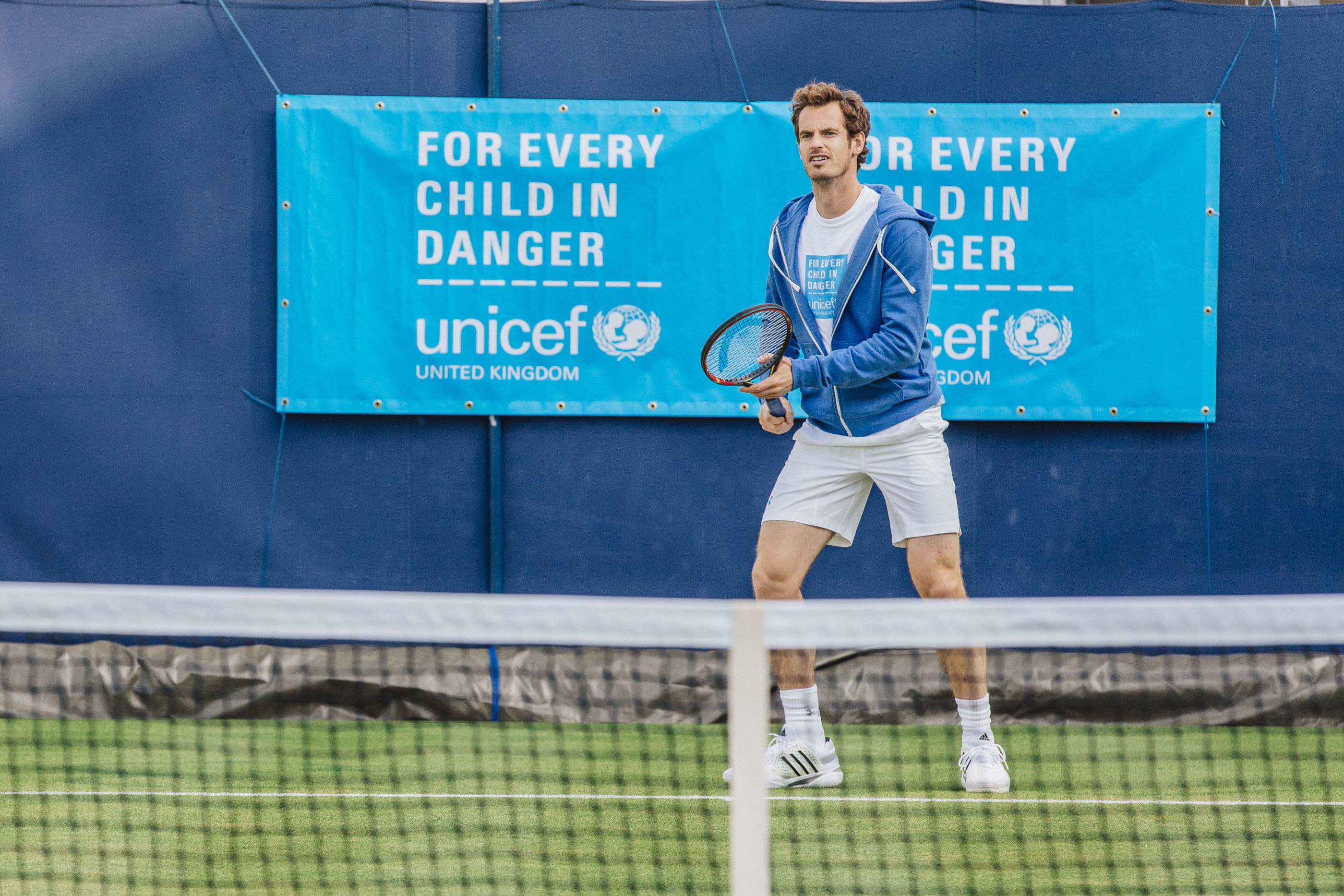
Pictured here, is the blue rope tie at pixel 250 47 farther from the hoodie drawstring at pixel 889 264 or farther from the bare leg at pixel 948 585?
the bare leg at pixel 948 585

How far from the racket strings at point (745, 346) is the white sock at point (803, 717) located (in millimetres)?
803

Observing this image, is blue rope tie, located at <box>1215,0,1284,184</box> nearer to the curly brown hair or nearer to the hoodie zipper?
the curly brown hair

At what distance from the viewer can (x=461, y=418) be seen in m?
4.62

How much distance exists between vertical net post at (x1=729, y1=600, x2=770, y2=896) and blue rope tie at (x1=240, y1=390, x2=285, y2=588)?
10.3 ft

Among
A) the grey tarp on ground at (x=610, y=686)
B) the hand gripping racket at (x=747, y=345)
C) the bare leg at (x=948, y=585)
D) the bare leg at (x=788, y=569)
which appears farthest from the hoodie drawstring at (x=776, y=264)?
the grey tarp on ground at (x=610, y=686)

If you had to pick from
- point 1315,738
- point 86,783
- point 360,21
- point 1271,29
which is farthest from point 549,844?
point 1271,29

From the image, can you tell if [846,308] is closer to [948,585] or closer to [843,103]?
[843,103]

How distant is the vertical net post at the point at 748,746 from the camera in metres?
1.76

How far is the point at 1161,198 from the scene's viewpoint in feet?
14.9

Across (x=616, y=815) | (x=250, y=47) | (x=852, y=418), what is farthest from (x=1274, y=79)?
(x=250, y=47)

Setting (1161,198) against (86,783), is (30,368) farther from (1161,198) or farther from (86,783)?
(1161,198)

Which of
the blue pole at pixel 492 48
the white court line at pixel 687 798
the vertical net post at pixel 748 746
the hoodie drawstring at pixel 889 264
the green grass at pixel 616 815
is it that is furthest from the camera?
the blue pole at pixel 492 48

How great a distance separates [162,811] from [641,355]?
2.10m

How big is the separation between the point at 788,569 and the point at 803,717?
0.37 metres
